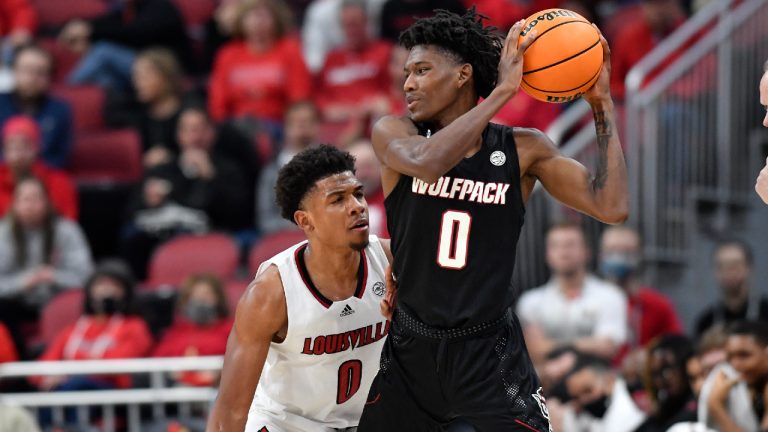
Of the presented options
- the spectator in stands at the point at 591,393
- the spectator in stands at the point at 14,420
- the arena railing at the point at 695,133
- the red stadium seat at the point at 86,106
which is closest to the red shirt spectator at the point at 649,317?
the arena railing at the point at 695,133

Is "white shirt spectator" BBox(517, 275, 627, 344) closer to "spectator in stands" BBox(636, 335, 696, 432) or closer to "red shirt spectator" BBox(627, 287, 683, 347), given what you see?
"red shirt spectator" BBox(627, 287, 683, 347)

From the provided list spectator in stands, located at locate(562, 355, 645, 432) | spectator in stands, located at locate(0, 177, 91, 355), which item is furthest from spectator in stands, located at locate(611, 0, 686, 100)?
spectator in stands, located at locate(0, 177, 91, 355)

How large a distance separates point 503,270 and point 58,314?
18.2ft

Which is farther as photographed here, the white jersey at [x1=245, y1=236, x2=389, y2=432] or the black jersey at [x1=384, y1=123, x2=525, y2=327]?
the white jersey at [x1=245, y1=236, x2=389, y2=432]

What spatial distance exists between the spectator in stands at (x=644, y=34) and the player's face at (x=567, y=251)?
6.76ft

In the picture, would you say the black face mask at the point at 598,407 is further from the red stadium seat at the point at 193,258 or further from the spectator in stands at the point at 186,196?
the spectator in stands at the point at 186,196

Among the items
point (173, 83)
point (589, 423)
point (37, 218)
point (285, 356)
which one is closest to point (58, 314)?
point (37, 218)

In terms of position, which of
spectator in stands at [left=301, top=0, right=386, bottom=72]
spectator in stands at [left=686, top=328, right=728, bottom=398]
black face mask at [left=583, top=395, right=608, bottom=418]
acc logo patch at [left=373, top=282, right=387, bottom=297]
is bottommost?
black face mask at [left=583, top=395, right=608, bottom=418]

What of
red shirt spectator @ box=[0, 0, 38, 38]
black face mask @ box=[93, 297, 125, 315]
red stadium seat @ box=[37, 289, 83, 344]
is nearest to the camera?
black face mask @ box=[93, 297, 125, 315]

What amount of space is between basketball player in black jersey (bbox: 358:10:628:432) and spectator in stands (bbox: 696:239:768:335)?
4085 millimetres

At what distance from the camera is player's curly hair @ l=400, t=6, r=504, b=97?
4980 millimetres

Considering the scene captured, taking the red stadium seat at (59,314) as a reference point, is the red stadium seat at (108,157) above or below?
above

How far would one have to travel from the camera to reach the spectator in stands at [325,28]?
39.4 feet

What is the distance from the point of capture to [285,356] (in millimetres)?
5586
